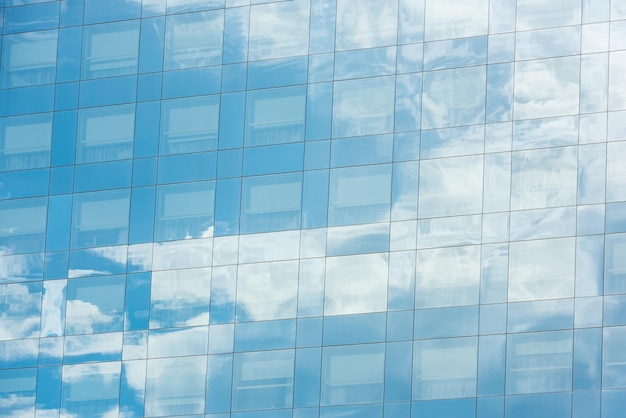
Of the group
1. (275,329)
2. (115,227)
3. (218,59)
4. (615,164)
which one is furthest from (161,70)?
(615,164)

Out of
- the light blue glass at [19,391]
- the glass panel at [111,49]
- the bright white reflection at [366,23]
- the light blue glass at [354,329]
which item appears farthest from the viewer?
the glass panel at [111,49]

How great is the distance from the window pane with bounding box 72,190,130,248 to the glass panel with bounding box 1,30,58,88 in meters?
6.62

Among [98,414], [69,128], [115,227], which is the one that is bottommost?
[98,414]

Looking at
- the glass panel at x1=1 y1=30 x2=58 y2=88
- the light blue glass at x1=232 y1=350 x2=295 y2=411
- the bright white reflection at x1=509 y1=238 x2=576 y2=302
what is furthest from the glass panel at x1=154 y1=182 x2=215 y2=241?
the bright white reflection at x1=509 y1=238 x2=576 y2=302

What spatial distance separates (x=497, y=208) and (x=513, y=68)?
6.13 meters

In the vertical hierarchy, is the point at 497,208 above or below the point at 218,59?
below

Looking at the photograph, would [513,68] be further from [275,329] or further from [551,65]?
[275,329]

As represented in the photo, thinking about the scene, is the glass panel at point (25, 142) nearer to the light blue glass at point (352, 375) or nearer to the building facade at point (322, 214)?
the building facade at point (322, 214)

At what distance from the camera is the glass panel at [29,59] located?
7800 centimetres

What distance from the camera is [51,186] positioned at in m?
75.9

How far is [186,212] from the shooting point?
241ft

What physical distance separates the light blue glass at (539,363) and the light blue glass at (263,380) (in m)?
9.19

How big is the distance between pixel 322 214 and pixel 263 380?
742cm

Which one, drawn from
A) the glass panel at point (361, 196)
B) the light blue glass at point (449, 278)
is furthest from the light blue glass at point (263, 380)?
the glass panel at point (361, 196)
